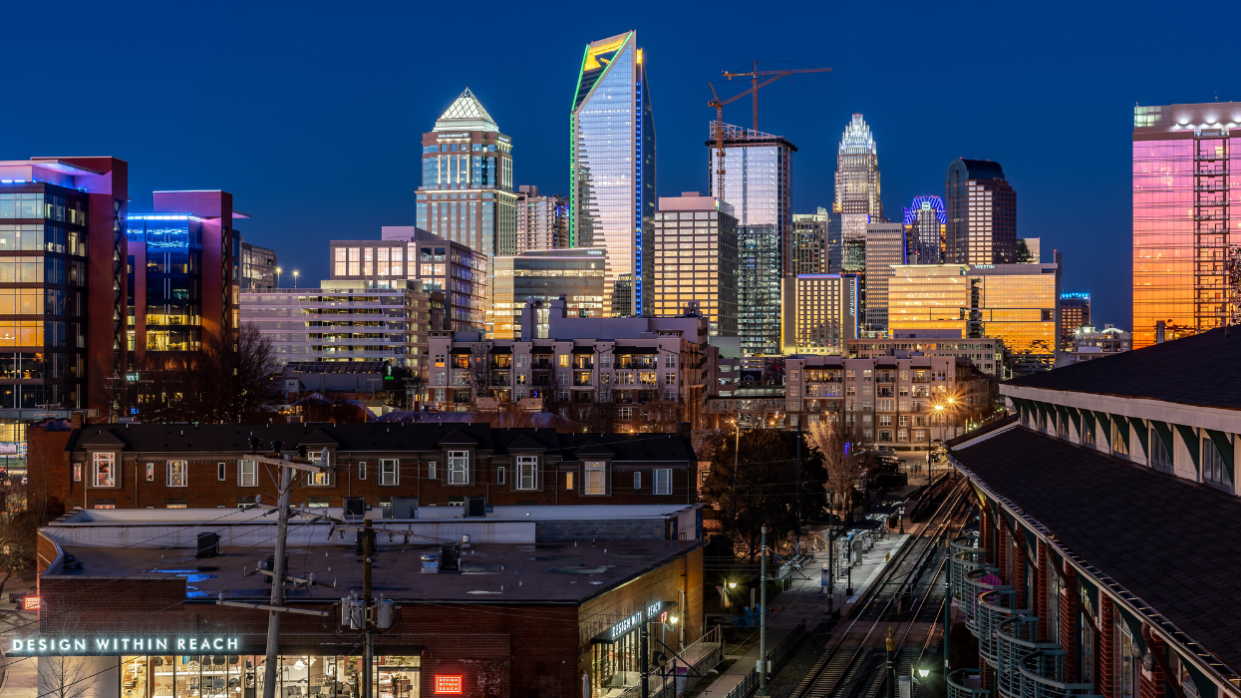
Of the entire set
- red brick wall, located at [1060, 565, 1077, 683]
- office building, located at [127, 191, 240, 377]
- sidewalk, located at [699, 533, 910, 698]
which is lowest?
sidewalk, located at [699, 533, 910, 698]

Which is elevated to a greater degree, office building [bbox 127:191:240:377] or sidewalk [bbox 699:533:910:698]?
office building [bbox 127:191:240:377]

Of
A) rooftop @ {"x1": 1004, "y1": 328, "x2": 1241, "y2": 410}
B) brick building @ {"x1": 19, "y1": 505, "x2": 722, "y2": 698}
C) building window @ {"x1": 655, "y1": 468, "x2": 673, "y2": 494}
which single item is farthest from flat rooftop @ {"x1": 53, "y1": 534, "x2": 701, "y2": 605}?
rooftop @ {"x1": 1004, "y1": 328, "x2": 1241, "y2": 410}

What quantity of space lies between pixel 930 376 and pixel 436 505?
119 m

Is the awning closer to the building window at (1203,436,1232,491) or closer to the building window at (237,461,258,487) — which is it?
the building window at (237,461,258,487)

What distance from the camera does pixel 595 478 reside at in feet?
189

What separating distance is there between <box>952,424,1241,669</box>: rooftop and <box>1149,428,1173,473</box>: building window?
200mm

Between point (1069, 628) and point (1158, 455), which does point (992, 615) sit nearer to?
point (1069, 628)

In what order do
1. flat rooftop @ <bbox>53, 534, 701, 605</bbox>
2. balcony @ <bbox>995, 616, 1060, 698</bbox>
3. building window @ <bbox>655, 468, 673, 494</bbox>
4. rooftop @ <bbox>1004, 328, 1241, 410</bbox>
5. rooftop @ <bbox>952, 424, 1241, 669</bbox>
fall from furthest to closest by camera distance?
building window @ <bbox>655, 468, 673, 494</bbox>
flat rooftop @ <bbox>53, 534, 701, 605</bbox>
balcony @ <bbox>995, 616, 1060, 698</bbox>
rooftop @ <bbox>1004, 328, 1241, 410</bbox>
rooftop @ <bbox>952, 424, 1241, 669</bbox>

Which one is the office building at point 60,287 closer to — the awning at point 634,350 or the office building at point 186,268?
the office building at point 186,268

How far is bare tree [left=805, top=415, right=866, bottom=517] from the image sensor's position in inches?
3661

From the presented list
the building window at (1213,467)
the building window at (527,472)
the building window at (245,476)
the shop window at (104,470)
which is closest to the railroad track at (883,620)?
the building window at (527,472)

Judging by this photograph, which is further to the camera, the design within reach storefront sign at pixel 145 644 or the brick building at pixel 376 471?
the brick building at pixel 376 471

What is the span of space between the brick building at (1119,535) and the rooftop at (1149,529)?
0.03 m

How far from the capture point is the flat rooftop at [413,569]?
36.5 meters
